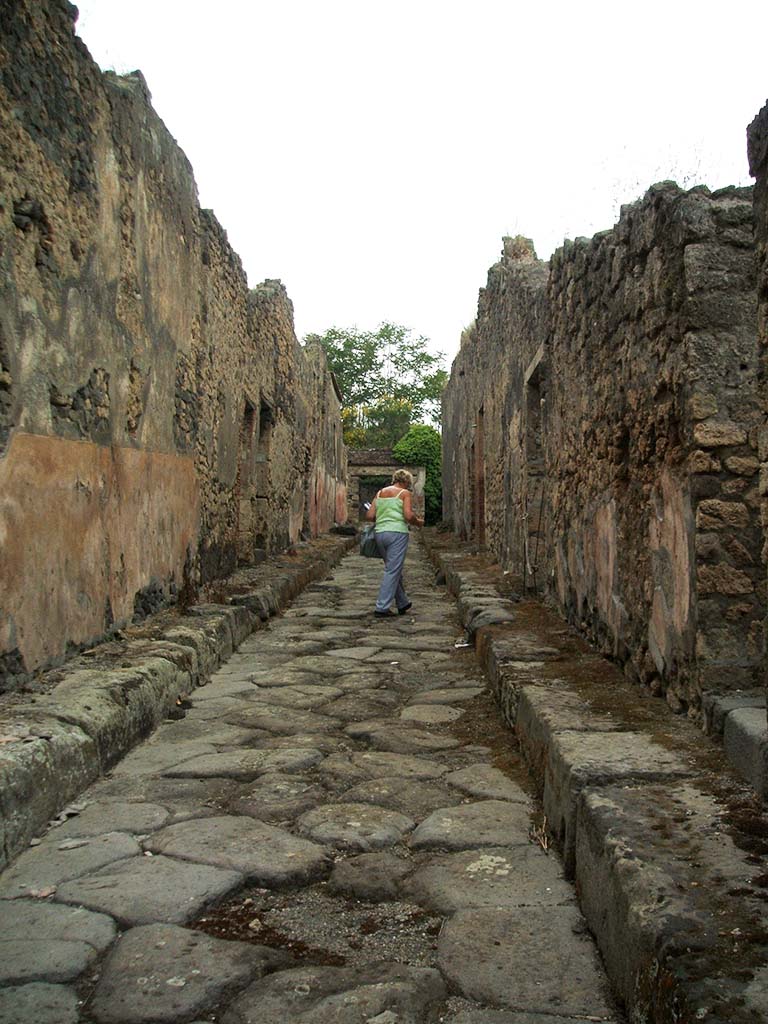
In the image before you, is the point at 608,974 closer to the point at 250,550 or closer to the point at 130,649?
the point at 130,649

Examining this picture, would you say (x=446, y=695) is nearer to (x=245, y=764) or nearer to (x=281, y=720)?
(x=281, y=720)

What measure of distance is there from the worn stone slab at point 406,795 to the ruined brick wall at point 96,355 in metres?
1.46

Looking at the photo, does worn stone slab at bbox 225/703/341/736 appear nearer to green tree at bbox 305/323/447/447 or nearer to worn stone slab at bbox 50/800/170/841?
worn stone slab at bbox 50/800/170/841

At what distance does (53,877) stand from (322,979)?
92cm

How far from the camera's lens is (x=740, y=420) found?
3016 mm

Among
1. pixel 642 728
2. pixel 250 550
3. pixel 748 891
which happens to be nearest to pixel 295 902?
pixel 748 891

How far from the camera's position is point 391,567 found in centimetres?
766

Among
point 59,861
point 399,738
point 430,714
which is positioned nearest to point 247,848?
point 59,861

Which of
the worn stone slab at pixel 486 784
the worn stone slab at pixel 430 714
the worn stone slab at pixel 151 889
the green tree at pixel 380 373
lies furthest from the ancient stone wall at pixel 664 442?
the green tree at pixel 380 373

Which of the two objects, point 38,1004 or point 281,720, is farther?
point 281,720

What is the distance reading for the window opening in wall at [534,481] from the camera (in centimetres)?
688

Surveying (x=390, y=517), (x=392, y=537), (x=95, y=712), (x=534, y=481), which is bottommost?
(x=95, y=712)

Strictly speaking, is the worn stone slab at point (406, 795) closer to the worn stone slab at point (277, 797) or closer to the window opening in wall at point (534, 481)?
the worn stone slab at point (277, 797)

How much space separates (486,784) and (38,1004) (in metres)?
1.76
